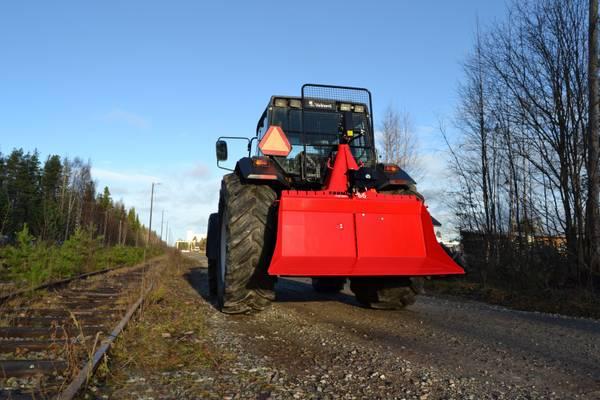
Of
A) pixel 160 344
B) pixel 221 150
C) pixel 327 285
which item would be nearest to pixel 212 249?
pixel 221 150

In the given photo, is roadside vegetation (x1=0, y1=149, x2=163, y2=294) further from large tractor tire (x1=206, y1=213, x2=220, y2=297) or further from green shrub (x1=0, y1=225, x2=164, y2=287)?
large tractor tire (x1=206, y1=213, x2=220, y2=297)

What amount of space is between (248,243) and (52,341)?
2271 millimetres

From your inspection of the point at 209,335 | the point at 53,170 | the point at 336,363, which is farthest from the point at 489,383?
the point at 53,170

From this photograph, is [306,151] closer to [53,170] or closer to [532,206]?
[532,206]

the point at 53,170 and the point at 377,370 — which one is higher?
the point at 53,170

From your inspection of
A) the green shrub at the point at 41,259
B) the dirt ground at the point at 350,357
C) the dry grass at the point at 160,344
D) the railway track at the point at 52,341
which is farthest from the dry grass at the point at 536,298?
the green shrub at the point at 41,259

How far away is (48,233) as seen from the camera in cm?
1354

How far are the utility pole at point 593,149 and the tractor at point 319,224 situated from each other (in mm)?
5214

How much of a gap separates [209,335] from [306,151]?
3.04 metres

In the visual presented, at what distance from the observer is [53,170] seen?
64.3 meters

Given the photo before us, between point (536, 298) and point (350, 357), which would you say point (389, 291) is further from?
point (536, 298)

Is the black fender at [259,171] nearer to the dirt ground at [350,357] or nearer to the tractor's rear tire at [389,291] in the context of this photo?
the dirt ground at [350,357]

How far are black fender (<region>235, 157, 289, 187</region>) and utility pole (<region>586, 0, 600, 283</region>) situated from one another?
285 inches

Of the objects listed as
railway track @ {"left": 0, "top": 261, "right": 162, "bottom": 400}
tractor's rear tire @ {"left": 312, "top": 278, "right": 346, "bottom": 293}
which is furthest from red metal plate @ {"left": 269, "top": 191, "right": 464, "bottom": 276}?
tractor's rear tire @ {"left": 312, "top": 278, "right": 346, "bottom": 293}
